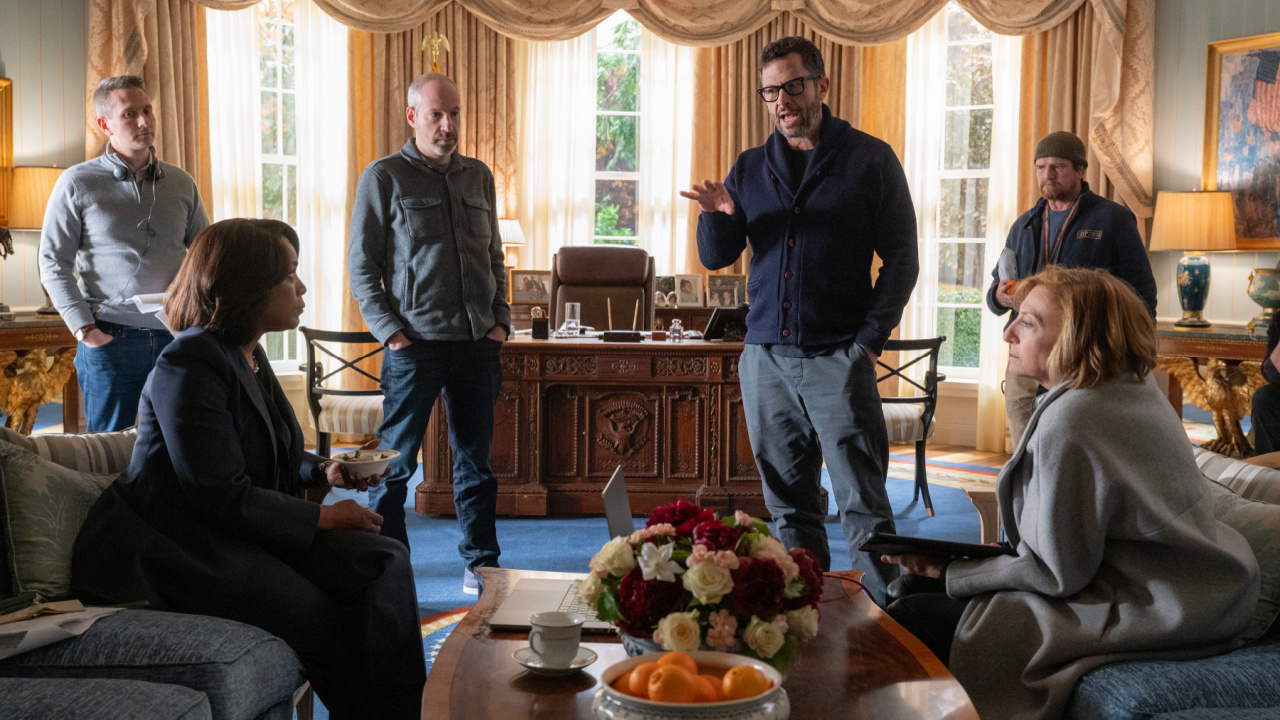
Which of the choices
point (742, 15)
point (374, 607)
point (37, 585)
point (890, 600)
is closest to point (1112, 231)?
point (890, 600)

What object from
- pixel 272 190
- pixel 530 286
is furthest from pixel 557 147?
pixel 272 190

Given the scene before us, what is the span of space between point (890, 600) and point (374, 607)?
1083mm

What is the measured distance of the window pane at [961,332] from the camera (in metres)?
6.90

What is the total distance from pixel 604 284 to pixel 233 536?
3.89 meters

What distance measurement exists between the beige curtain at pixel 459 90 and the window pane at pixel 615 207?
0.68 meters

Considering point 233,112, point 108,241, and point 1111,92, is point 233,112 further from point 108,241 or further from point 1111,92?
point 1111,92

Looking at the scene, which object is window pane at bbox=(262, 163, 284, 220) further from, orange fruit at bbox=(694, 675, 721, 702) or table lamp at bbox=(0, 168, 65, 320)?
orange fruit at bbox=(694, 675, 721, 702)

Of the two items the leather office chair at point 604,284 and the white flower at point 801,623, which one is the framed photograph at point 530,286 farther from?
the white flower at point 801,623

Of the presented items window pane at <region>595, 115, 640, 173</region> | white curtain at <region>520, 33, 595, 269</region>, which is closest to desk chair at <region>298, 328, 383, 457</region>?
white curtain at <region>520, 33, 595, 269</region>

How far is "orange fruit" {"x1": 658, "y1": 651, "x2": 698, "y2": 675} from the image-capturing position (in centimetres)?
127

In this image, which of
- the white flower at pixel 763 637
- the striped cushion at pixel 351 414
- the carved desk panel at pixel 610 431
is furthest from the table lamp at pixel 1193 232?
the white flower at pixel 763 637

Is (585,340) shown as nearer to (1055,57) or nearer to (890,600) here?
(890,600)

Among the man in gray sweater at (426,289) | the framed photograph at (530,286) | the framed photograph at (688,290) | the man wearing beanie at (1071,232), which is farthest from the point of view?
the framed photograph at (688,290)

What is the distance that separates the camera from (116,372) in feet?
10.4
